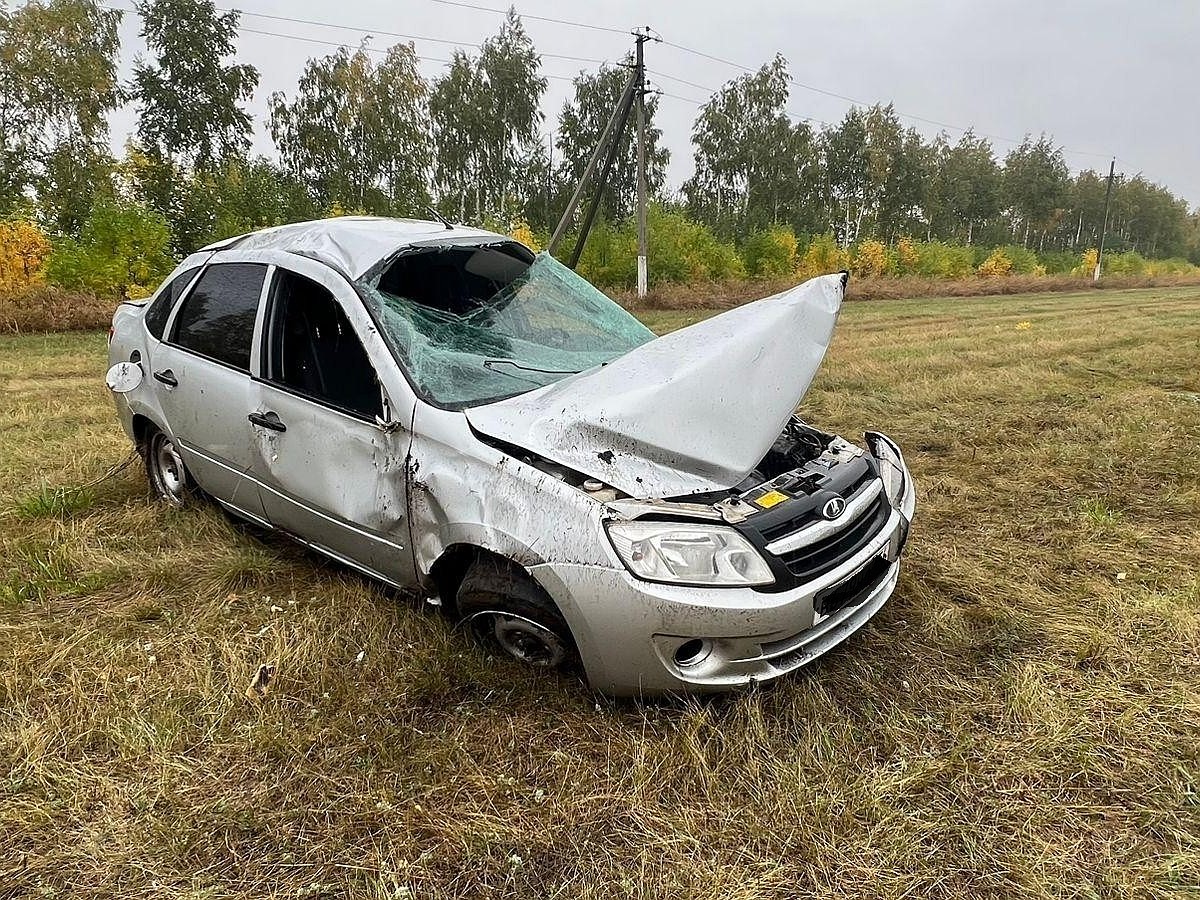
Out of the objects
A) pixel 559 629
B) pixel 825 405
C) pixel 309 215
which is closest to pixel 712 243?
pixel 309 215

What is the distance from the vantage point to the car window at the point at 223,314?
3172 millimetres

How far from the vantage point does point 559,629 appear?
2.27 metres

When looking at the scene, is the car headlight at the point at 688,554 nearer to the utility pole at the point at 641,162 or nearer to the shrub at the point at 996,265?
the utility pole at the point at 641,162

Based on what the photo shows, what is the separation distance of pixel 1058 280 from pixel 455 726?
125 feet

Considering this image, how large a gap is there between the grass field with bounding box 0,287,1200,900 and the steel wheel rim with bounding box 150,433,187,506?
193 millimetres

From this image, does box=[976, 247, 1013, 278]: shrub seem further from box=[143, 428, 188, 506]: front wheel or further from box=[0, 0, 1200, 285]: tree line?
box=[143, 428, 188, 506]: front wheel

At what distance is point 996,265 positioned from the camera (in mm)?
40156

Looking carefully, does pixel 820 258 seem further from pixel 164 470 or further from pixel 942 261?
pixel 164 470

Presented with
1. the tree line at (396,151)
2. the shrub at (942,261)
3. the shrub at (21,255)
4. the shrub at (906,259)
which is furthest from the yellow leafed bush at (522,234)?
the shrub at (942,261)

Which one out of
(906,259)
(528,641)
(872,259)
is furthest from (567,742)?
(906,259)

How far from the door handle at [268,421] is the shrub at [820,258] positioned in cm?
3203

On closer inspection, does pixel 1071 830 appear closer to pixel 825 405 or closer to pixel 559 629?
pixel 559 629

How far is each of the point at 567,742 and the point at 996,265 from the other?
4548 centimetres

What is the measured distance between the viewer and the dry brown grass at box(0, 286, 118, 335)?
12969 mm
